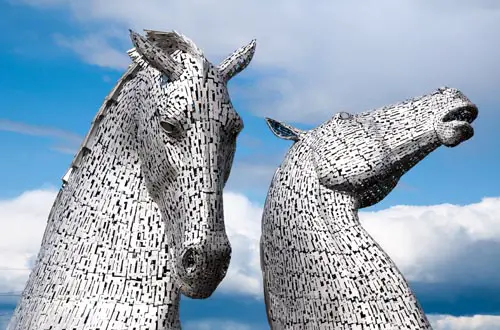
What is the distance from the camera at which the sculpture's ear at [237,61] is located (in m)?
2.30

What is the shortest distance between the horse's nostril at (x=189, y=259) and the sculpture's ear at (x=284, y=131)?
2.27 meters

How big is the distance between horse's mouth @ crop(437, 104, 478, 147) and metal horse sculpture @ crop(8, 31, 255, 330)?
1912 mm

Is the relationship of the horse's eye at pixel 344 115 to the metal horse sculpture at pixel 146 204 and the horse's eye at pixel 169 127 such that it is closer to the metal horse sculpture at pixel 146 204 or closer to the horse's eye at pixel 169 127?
the metal horse sculpture at pixel 146 204

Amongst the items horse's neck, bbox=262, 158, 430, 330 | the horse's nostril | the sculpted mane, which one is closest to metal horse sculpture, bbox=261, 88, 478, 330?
horse's neck, bbox=262, 158, 430, 330

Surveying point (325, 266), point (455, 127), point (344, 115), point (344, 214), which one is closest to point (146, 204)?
point (325, 266)

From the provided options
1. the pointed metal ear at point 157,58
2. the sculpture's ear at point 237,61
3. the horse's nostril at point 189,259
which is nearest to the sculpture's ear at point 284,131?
the sculpture's ear at point 237,61

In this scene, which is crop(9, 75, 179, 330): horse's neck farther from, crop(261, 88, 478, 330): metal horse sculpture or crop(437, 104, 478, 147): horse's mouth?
crop(437, 104, 478, 147): horse's mouth

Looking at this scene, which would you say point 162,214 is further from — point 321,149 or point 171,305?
point 321,149

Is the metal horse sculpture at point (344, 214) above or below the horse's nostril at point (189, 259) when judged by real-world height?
above

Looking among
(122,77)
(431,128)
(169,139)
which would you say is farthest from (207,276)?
(431,128)

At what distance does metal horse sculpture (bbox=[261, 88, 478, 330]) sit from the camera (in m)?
3.64

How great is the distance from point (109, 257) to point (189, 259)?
0.32 m

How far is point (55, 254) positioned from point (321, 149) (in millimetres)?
1980

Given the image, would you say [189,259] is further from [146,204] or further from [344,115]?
[344,115]
